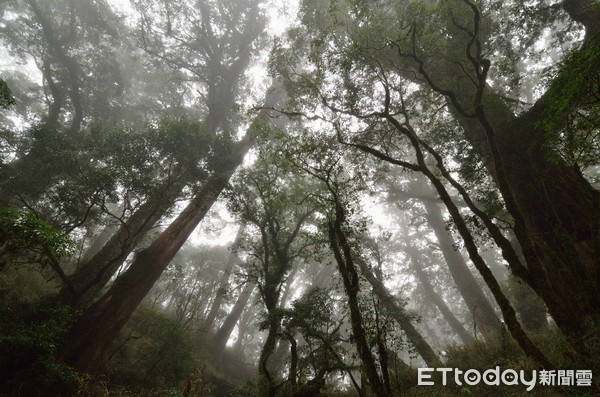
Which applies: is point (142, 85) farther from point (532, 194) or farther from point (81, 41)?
point (532, 194)

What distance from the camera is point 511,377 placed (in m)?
6.00

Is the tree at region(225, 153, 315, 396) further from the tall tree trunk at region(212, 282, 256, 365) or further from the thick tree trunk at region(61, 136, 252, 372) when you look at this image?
the tall tree trunk at region(212, 282, 256, 365)

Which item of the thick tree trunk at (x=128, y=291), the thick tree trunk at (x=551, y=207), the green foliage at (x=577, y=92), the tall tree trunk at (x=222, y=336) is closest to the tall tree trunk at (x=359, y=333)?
the thick tree trunk at (x=551, y=207)

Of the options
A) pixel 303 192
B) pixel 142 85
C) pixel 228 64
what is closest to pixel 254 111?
pixel 303 192

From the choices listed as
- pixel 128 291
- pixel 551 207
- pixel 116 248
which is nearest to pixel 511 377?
pixel 551 207

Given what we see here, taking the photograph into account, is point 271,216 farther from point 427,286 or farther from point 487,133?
point 427,286

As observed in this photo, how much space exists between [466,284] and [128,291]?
1550cm

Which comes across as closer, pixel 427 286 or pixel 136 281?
pixel 136 281

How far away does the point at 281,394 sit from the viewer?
26.2ft

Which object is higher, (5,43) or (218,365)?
(5,43)

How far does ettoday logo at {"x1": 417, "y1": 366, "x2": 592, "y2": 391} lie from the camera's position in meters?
4.58

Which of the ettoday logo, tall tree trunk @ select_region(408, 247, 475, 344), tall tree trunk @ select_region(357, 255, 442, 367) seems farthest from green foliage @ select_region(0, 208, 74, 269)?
tall tree trunk @ select_region(408, 247, 475, 344)

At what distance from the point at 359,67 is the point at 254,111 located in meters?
3.31

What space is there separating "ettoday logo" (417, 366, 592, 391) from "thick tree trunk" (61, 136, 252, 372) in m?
8.33
